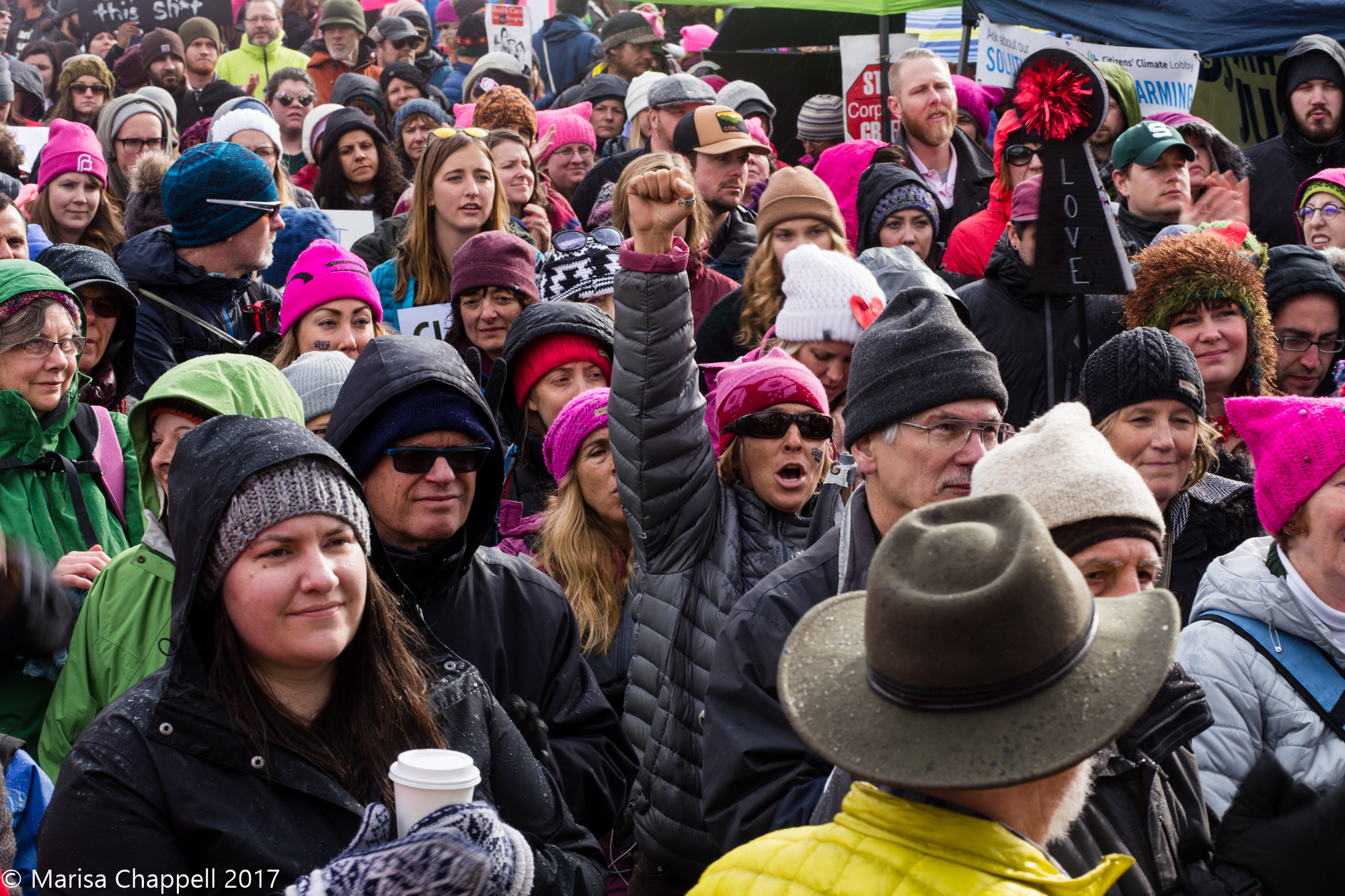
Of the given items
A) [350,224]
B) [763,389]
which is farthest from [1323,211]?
[350,224]

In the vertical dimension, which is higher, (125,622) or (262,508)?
(262,508)

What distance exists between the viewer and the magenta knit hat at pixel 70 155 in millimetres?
6832

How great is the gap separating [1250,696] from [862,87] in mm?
6795

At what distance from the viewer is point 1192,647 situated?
3.25m

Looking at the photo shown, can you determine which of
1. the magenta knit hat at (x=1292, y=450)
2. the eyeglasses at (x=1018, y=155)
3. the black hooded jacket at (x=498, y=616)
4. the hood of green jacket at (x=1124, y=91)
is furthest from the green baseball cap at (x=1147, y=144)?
the black hooded jacket at (x=498, y=616)

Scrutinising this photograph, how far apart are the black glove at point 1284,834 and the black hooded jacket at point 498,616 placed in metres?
1.40

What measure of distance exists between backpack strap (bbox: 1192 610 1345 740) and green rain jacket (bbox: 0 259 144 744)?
10.5 ft

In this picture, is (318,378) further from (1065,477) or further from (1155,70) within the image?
(1155,70)

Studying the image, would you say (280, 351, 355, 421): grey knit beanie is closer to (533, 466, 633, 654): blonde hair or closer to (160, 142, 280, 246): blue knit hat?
(533, 466, 633, 654): blonde hair

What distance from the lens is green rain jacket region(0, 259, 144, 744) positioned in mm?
3906

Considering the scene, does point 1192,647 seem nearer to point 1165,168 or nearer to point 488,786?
point 488,786

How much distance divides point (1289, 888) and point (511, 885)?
130 centimetres

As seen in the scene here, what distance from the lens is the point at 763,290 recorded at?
5.49 meters

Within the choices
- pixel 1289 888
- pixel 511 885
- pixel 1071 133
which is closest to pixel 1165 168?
pixel 1071 133
